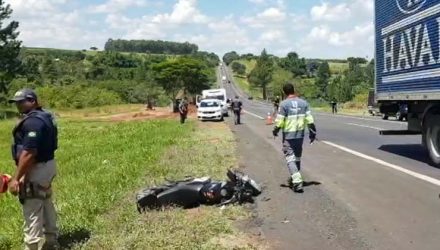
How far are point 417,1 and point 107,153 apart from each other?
35.1 ft

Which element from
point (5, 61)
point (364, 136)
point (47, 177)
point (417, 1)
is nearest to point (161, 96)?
point (5, 61)

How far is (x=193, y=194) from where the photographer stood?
884 centimetres

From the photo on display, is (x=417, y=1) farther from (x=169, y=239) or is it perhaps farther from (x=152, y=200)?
(x=169, y=239)

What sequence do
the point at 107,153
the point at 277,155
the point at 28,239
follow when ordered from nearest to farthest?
the point at 28,239 → the point at 277,155 → the point at 107,153

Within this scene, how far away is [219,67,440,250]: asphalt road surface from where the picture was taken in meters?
6.96

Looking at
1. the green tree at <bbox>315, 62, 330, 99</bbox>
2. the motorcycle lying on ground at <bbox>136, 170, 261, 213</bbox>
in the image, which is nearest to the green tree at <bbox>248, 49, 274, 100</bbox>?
the green tree at <bbox>315, 62, 330, 99</bbox>

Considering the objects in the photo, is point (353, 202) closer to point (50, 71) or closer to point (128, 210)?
point (128, 210)

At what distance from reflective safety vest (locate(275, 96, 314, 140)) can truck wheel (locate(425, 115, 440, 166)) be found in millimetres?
4165

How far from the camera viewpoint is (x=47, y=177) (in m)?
6.73

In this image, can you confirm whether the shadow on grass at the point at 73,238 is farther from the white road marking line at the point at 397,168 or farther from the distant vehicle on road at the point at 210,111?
the distant vehicle on road at the point at 210,111

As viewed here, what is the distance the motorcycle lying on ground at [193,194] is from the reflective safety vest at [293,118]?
1555 mm

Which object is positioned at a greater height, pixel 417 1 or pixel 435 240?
pixel 417 1

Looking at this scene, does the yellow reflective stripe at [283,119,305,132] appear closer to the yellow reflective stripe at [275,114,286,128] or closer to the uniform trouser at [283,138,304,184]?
the yellow reflective stripe at [275,114,286,128]

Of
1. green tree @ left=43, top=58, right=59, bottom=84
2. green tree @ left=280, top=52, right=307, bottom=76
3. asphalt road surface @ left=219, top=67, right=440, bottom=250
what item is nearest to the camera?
asphalt road surface @ left=219, top=67, right=440, bottom=250
